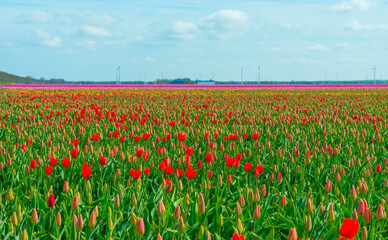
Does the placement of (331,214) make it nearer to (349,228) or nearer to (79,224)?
(349,228)

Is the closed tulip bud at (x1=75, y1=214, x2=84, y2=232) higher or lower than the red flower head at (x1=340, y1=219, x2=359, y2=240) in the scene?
lower

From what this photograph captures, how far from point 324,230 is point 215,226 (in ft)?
2.26

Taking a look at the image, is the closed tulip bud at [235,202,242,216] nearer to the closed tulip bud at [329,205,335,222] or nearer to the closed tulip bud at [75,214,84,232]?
the closed tulip bud at [329,205,335,222]

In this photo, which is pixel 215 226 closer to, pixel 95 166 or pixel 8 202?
pixel 8 202

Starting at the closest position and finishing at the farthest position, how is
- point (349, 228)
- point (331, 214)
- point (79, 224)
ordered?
point (349, 228)
point (79, 224)
point (331, 214)

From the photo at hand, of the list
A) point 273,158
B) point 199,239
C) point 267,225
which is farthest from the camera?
point 273,158

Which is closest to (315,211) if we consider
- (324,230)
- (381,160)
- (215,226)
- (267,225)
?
(324,230)

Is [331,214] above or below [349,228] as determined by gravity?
below

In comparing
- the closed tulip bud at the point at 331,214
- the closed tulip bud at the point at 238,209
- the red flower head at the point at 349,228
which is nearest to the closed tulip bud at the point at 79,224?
the closed tulip bud at the point at 238,209

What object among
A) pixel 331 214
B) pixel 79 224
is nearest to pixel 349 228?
pixel 331 214

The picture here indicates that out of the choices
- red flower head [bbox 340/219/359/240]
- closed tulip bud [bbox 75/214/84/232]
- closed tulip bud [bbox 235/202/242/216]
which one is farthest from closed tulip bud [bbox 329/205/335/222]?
closed tulip bud [bbox 75/214/84/232]

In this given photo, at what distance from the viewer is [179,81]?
99.4m

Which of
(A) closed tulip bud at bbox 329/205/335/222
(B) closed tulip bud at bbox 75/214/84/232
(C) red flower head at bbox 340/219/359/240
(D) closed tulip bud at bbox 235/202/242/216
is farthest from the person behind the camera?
(A) closed tulip bud at bbox 329/205/335/222

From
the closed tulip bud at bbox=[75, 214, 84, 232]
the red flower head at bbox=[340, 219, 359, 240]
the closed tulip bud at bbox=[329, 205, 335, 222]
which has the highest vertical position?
the red flower head at bbox=[340, 219, 359, 240]
